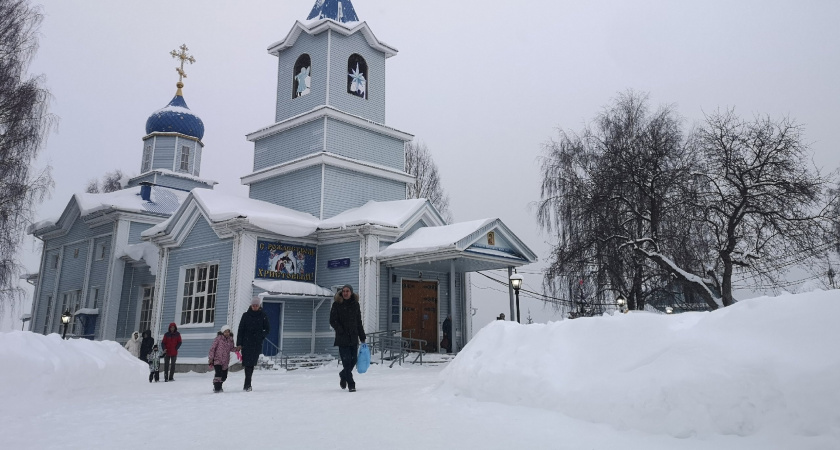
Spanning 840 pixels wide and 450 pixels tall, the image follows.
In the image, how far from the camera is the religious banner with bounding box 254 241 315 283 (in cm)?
1747

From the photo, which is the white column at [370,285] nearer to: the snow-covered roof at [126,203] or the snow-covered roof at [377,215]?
the snow-covered roof at [377,215]

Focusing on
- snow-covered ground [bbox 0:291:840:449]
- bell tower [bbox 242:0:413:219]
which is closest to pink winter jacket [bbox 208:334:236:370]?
snow-covered ground [bbox 0:291:840:449]

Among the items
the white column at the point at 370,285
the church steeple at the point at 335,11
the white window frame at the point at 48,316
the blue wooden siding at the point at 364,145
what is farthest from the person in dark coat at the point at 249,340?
the white window frame at the point at 48,316

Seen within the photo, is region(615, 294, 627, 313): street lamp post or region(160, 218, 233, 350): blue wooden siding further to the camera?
region(615, 294, 627, 313): street lamp post

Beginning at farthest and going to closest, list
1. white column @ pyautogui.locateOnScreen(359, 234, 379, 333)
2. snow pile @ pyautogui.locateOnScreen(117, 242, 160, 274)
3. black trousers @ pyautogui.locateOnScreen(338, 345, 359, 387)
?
snow pile @ pyautogui.locateOnScreen(117, 242, 160, 274) < white column @ pyautogui.locateOnScreen(359, 234, 379, 333) < black trousers @ pyautogui.locateOnScreen(338, 345, 359, 387)

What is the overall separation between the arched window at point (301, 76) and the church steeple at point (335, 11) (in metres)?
1.69

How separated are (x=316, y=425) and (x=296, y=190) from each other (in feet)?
50.7

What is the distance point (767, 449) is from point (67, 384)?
10374 millimetres

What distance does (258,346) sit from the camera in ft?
32.2

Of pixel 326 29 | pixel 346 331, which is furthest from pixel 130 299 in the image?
pixel 346 331

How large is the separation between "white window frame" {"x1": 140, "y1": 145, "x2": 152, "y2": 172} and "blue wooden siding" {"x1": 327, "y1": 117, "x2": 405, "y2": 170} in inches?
583

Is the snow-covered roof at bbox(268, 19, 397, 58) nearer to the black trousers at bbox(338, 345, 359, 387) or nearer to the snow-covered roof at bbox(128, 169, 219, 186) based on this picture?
the snow-covered roof at bbox(128, 169, 219, 186)

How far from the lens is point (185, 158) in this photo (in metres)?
30.8

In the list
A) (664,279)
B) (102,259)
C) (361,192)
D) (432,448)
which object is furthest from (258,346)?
(102,259)
